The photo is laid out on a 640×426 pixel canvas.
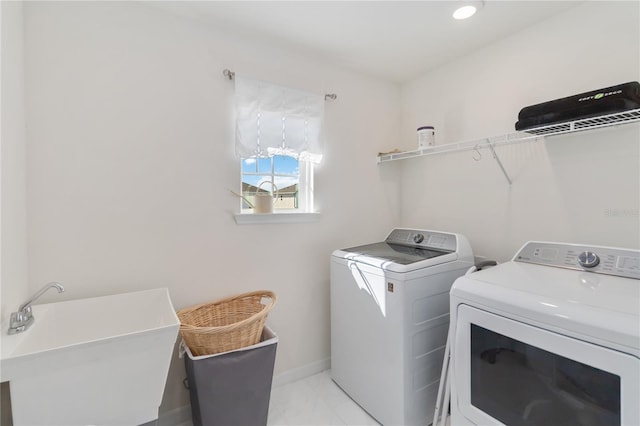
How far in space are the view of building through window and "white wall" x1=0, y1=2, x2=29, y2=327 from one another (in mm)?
1035

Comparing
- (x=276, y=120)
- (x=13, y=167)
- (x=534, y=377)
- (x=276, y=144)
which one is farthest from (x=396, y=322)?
(x=13, y=167)

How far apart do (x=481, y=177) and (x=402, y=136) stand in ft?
2.74

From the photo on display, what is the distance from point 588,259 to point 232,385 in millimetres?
1826

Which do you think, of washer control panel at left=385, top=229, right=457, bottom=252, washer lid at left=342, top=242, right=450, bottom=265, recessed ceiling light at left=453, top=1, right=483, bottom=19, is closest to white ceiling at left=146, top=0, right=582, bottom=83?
recessed ceiling light at left=453, top=1, right=483, bottom=19

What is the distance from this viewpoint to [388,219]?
2533mm

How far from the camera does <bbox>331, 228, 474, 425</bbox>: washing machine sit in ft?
5.02

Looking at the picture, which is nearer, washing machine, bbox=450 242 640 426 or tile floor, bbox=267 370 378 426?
washing machine, bbox=450 242 640 426

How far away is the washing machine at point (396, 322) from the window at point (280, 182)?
53 cm

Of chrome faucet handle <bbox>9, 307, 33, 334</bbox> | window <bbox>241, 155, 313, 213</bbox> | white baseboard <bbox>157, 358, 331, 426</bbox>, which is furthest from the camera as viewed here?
window <bbox>241, 155, 313, 213</bbox>

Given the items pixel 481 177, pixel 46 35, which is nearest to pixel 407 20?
pixel 481 177

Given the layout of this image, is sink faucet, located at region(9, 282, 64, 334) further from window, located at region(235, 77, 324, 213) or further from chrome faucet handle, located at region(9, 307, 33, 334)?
window, located at region(235, 77, 324, 213)

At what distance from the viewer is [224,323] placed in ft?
5.69

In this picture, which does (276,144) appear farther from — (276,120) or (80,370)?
(80,370)

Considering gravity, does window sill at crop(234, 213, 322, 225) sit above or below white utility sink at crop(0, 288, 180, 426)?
above
